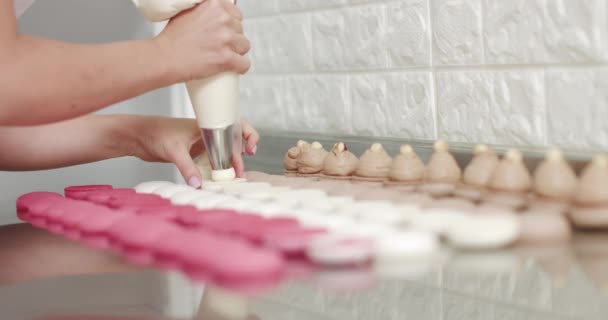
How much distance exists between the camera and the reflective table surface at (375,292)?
55cm

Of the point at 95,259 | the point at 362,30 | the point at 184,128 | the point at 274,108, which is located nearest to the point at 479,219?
the point at 95,259

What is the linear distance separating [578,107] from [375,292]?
589 mm

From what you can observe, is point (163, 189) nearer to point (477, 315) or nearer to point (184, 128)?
point (184, 128)

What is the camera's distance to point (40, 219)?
3.18ft

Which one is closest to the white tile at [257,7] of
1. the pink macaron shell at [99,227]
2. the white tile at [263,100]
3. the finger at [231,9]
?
the white tile at [263,100]

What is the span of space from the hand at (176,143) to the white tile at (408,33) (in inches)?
11.6

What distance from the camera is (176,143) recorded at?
1.15m

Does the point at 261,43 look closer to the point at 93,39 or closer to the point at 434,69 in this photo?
the point at 93,39

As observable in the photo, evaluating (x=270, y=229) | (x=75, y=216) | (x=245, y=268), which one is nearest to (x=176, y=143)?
(x=75, y=216)

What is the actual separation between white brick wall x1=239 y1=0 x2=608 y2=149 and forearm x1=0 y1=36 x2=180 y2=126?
45cm

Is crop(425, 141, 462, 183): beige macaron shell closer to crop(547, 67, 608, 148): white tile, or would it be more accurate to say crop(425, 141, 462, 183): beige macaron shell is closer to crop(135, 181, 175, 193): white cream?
crop(547, 67, 608, 148): white tile

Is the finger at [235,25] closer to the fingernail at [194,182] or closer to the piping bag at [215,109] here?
the piping bag at [215,109]

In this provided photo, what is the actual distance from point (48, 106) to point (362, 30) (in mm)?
652

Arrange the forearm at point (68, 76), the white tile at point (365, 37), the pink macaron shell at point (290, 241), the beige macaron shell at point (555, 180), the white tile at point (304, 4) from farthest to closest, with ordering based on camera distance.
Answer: the white tile at point (304, 4), the white tile at point (365, 37), the forearm at point (68, 76), the beige macaron shell at point (555, 180), the pink macaron shell at point (290, 241)
